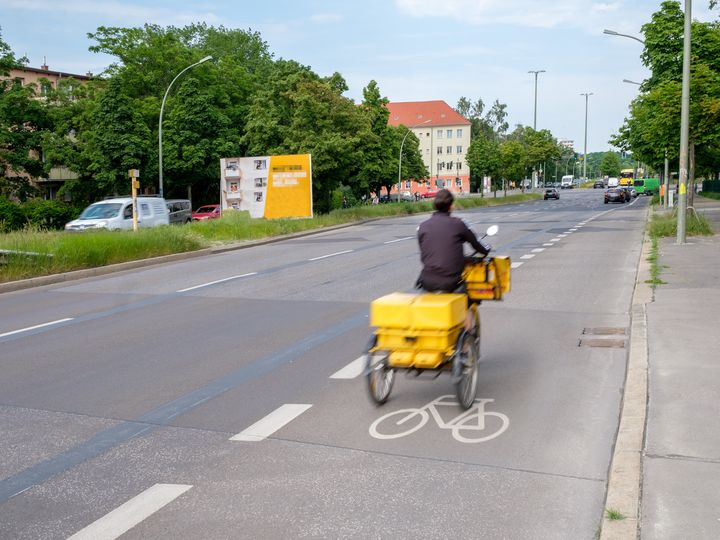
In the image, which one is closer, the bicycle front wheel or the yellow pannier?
the bicycle front wheel

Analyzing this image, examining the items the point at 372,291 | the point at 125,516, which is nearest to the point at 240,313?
the point at 372,291

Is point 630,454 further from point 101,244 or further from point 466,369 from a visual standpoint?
point 101,244

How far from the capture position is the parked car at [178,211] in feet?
117

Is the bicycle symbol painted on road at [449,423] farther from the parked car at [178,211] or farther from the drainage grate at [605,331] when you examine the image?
the parked car at [178,211]

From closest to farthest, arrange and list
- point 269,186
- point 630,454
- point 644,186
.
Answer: point 630,454, point 269,186, point 644,186

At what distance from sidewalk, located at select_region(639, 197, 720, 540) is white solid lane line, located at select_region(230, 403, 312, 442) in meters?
2.41

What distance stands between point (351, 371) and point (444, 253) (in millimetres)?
1800

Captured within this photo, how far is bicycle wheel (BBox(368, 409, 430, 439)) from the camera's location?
17.9 ft

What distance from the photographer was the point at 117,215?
2609 cm

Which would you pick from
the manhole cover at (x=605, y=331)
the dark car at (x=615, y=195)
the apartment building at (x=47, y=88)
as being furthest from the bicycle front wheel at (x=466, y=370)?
the dark car at (x=615, y=195)

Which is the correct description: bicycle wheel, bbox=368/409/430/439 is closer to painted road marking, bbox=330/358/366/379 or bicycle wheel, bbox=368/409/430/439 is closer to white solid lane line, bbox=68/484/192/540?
painted road marking, bbox=330/358/366/379

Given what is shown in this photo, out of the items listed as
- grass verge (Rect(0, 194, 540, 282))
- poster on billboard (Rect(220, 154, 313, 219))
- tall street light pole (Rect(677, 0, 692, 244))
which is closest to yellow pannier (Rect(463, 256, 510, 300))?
grass verge (Rect(0, 194, 540, 282))

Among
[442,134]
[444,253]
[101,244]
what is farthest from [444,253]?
[442,134]

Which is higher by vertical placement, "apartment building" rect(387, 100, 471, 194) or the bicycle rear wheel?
"apartment building" rect(387, 100, 471, 194)
